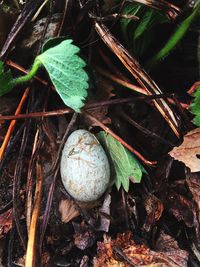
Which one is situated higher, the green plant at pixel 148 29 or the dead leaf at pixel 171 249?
the green plant at pixel 148 29

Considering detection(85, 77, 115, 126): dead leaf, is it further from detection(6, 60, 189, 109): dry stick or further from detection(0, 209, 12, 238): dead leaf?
detection(0, 209, 12, 238): dead leaf

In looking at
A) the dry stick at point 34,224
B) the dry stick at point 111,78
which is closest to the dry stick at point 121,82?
the dry stick at point 111,78

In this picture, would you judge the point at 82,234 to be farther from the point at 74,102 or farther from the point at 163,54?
the point at 163,54

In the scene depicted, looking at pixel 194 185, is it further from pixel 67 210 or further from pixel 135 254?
pixel 67 210

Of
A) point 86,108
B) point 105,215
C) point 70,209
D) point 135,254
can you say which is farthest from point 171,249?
point 86,108

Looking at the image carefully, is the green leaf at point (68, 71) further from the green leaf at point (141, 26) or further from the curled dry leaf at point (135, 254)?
the curled dry leaf at point (135, 254)

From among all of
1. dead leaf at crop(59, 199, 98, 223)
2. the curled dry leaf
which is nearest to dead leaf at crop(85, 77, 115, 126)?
dead leaf at crop(59, 199, 98, 223)

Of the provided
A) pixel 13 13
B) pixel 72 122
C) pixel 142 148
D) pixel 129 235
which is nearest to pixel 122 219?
pixel 129 235
